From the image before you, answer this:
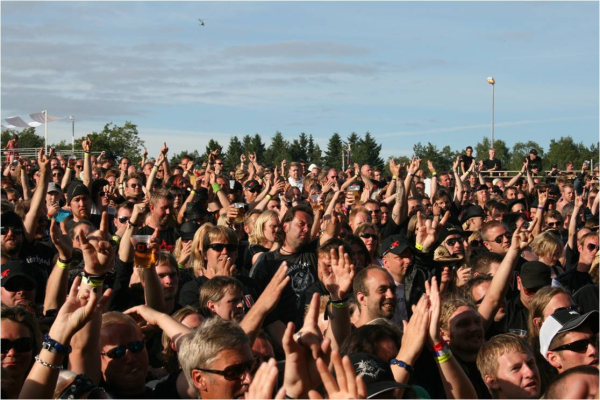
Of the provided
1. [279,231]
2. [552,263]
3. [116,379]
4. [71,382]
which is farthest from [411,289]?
[71,382]

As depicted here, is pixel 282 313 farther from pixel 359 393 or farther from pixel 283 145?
pixel 283 145

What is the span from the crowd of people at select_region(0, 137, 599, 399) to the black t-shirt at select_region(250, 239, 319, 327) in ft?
0.06

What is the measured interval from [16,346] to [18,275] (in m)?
1.37

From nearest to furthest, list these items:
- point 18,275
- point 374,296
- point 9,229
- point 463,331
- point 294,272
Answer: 1. point 463,331
2. point 18,275
3. point 374,296
4. point 9,229
5. point 294,272

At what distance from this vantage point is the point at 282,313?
6316 mm

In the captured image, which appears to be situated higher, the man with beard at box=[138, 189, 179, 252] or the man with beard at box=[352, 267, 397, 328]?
the man with beard at box=[138, 189, 179, 252]

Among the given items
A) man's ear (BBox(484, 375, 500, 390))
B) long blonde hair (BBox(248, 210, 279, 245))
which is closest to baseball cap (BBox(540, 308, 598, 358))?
man's ear (BBox(484, 375, 500, 390))

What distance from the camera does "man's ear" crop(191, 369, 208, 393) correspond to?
3.75m

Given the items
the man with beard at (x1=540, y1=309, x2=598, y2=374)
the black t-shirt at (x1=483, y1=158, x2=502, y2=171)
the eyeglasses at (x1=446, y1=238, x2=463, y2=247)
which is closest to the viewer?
the man with beard at (x1=540, y1=309, x2=598, y2=374)

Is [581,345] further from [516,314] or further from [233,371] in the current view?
[233,371]

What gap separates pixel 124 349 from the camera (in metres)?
4.41

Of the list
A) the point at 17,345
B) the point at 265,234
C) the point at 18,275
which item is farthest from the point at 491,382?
the point at 265,234

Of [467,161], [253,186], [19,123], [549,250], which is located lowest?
[549,250]

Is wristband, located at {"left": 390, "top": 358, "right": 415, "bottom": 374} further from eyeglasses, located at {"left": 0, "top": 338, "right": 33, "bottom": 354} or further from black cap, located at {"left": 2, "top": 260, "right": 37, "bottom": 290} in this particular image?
black cap, located at {"left": 2, "top": 260, "right": 37, "bottom": 290}
